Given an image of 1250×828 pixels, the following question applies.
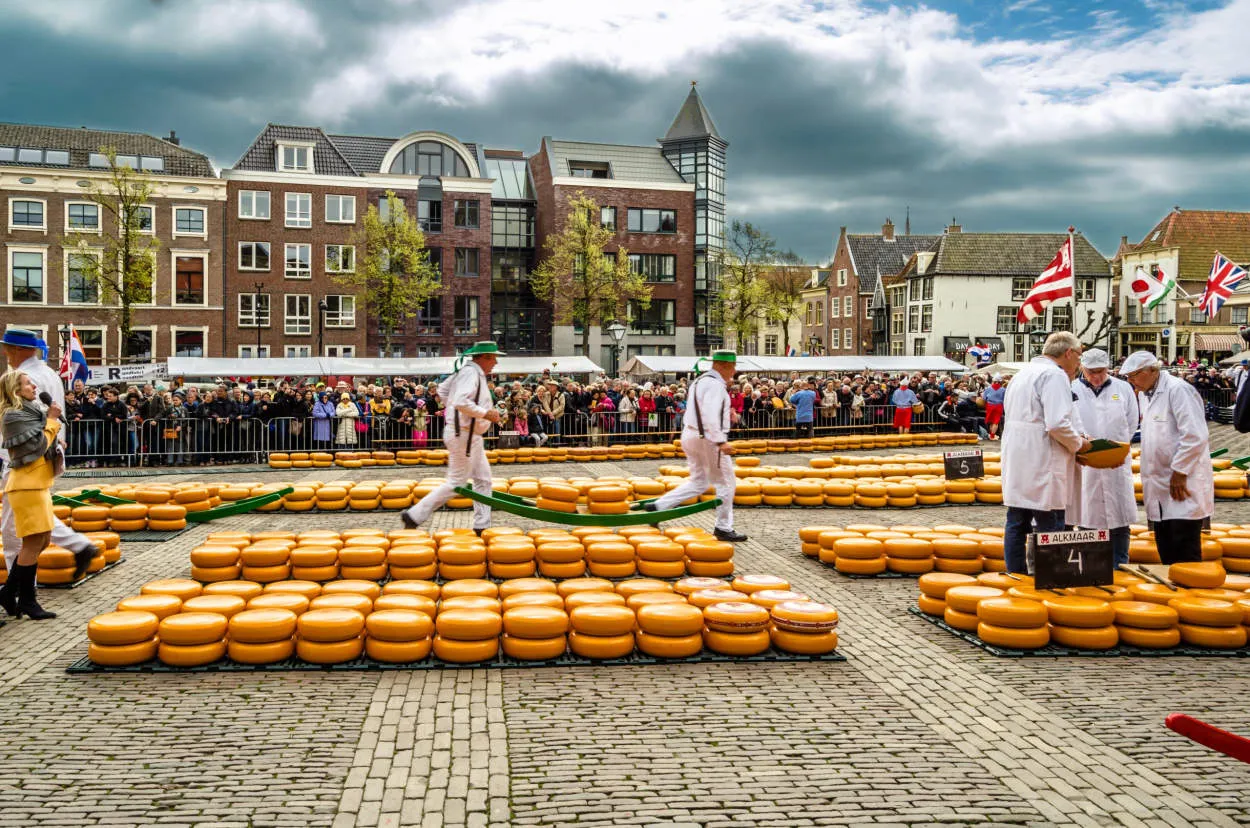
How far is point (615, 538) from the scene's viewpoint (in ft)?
31.0

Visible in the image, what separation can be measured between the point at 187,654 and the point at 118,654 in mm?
476

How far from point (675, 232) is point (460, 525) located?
→ 53.8m

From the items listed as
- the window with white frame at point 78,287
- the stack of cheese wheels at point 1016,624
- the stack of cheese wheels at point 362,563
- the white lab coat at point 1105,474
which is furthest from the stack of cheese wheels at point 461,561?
the window with white frame at point 78,287

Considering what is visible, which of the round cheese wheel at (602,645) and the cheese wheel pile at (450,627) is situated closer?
the cheese wheel pile at (450,627)

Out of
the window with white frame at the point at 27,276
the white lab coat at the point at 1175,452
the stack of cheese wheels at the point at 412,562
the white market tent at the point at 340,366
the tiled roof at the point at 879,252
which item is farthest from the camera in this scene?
the tiled roof at the point at 879,252

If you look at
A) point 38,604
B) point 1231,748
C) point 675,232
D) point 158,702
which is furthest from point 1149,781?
point 675,232

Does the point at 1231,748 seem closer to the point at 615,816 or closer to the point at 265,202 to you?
the point at 615,816

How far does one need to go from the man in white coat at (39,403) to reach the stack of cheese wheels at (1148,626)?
9026 mm

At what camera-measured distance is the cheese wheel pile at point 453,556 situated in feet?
28.7

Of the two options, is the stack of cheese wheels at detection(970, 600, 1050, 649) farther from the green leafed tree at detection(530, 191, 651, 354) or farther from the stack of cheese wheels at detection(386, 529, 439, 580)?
the green leafed tree at detection(530, 191, 651, 354)

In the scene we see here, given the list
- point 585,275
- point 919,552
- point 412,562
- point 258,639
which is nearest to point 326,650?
point 258,639

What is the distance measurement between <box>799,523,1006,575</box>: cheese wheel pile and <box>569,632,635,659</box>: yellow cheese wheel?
12.1 ft

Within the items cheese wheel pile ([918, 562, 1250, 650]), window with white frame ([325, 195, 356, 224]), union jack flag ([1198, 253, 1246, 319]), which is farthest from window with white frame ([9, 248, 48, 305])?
union jack flag ([1198, 253, 1246, 319])

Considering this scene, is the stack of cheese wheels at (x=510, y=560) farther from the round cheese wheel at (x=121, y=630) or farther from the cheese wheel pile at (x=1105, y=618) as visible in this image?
the cheese wheel pile at (x=1105, y=618)
